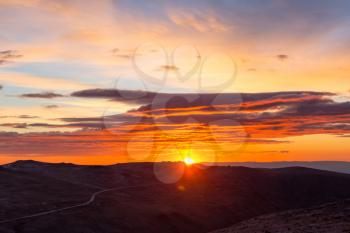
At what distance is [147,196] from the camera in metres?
124

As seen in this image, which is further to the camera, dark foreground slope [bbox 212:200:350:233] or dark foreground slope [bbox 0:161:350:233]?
dark foreground slope [bbox 0:161:350:233]

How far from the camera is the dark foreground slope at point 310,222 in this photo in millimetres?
36188

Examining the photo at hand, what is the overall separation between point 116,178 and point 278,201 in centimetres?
5794

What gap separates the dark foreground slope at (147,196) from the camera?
86.8m

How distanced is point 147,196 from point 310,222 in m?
87.7

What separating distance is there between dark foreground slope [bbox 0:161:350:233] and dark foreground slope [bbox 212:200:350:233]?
146 feet

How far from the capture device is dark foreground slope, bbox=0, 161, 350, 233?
86.8m

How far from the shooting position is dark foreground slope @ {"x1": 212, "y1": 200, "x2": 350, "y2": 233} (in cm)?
3619

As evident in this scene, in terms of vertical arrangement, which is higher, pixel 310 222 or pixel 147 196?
pixel 310 222

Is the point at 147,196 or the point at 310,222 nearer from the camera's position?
the point at 310,222

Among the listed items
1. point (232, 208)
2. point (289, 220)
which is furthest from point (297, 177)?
point (289, 220)

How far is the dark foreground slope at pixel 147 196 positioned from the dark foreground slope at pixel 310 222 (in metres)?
44.5

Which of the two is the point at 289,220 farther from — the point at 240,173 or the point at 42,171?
the point at 240,173

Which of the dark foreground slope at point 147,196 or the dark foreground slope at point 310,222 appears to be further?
the dark foreground slope at point 147,196
